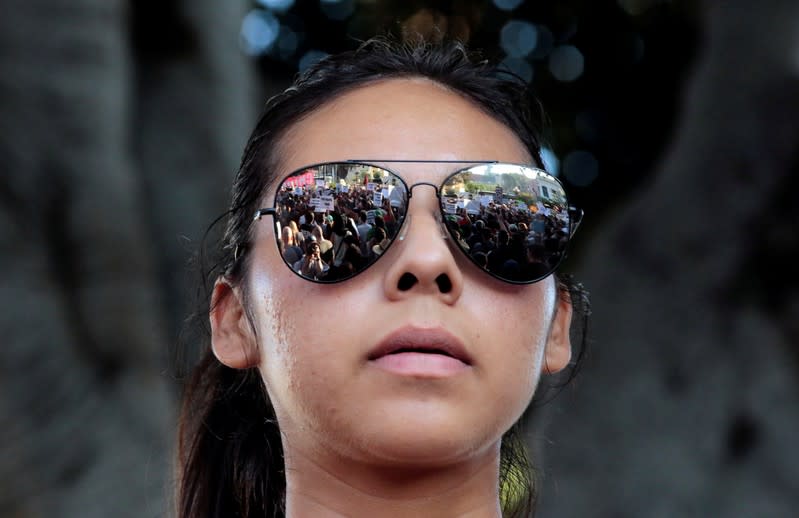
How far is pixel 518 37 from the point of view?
737 centimetres

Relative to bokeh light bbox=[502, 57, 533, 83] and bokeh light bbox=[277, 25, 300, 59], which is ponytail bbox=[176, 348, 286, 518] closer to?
bokeh light bbox=[502, 57, 533, 83]

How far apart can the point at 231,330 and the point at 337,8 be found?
6.27 meters

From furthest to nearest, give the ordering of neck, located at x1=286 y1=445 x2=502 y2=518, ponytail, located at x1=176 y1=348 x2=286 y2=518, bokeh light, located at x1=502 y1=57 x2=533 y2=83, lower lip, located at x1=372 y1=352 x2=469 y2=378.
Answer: bokeh light, located at x1=502 y1=57 x2=533 y2=83, ponytail, located at x1=176 y1=348 x2=286 y2=518, neck, located at x1=286 y1=445 x2=502 y2=518, lower lip, located at x1=372 y1=352 x2=469 y2=378

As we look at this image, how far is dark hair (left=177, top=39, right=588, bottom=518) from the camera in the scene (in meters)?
1.83

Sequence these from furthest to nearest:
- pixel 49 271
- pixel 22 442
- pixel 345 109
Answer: pixel 49 271, pixel 22 442, pixel 345 109

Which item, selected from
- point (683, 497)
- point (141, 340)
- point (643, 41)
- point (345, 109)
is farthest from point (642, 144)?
point (345, 109)

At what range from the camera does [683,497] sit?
4.81m

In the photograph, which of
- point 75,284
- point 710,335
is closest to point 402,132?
point 75,284

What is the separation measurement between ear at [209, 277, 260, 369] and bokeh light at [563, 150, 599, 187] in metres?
6.09

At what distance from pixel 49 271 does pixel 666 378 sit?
272 cm

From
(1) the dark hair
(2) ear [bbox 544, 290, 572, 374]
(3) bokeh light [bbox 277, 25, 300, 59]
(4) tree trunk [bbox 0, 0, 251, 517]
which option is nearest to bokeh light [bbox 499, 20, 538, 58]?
(3) bokeh light [bbox 277, 25, 300, 59]

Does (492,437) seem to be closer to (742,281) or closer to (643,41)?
(742,281)

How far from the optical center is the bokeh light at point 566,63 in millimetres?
7438

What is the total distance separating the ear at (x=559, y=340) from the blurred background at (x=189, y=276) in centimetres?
177
